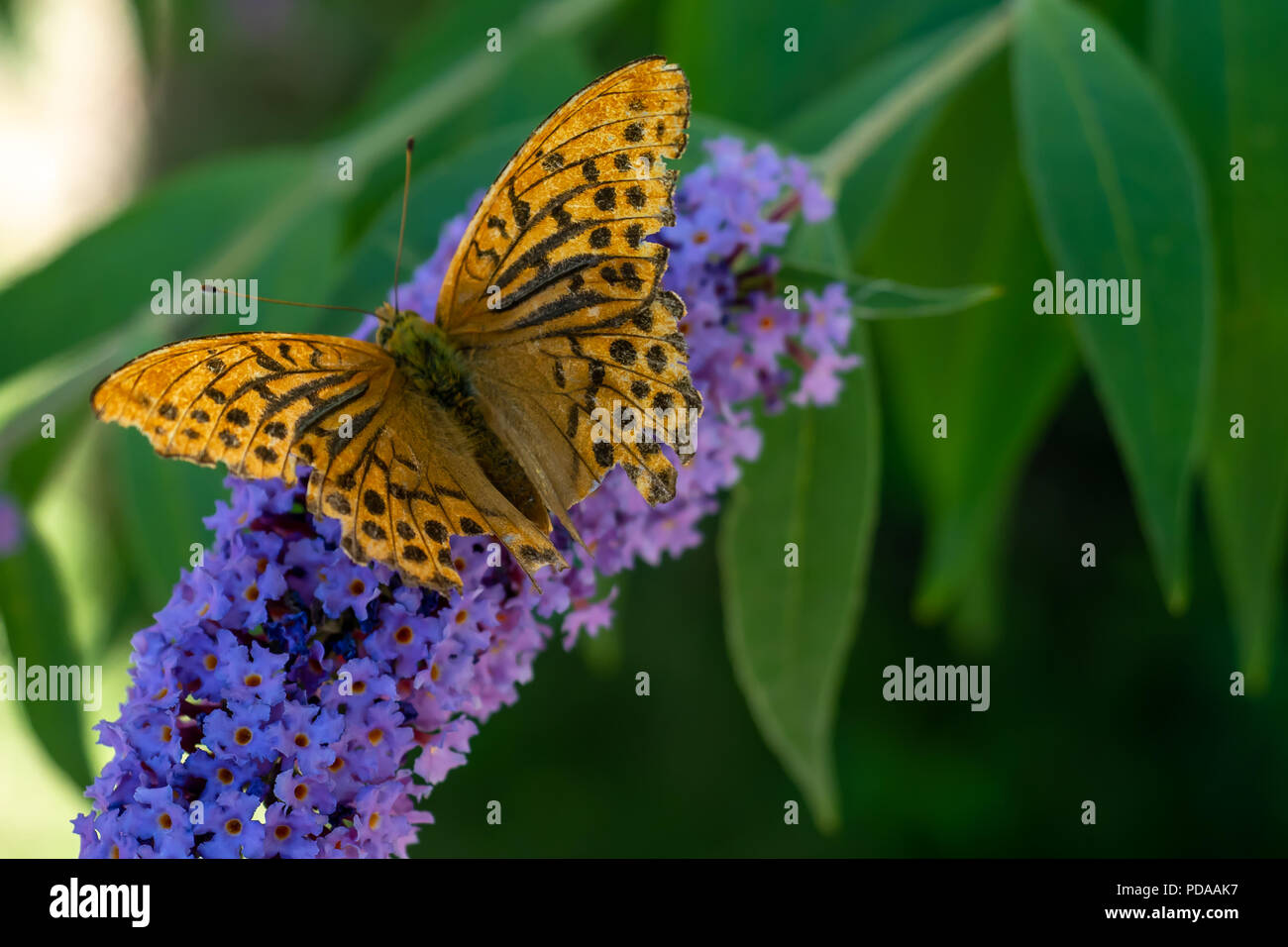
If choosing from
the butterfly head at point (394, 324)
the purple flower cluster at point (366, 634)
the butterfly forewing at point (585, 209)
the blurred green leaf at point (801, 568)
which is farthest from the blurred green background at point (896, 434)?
the butterfly head at point (394, 324)

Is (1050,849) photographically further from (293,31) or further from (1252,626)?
(293,31)

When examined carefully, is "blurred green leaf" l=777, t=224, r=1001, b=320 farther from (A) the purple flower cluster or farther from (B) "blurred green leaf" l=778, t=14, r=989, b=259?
(B) "blurred green leaf" l=778, t=14, r=989, b=259

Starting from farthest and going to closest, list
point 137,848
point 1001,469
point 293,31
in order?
1. point 293,31
2. point 1001,469
3. point 137,848

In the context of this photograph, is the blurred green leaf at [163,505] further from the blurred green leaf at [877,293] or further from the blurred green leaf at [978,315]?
the blurred green leaf at [978,315]

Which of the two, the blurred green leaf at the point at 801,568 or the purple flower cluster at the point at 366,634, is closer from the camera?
the purple flower cluster at the point at 366,634

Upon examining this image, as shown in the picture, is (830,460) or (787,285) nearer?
(787,285)
